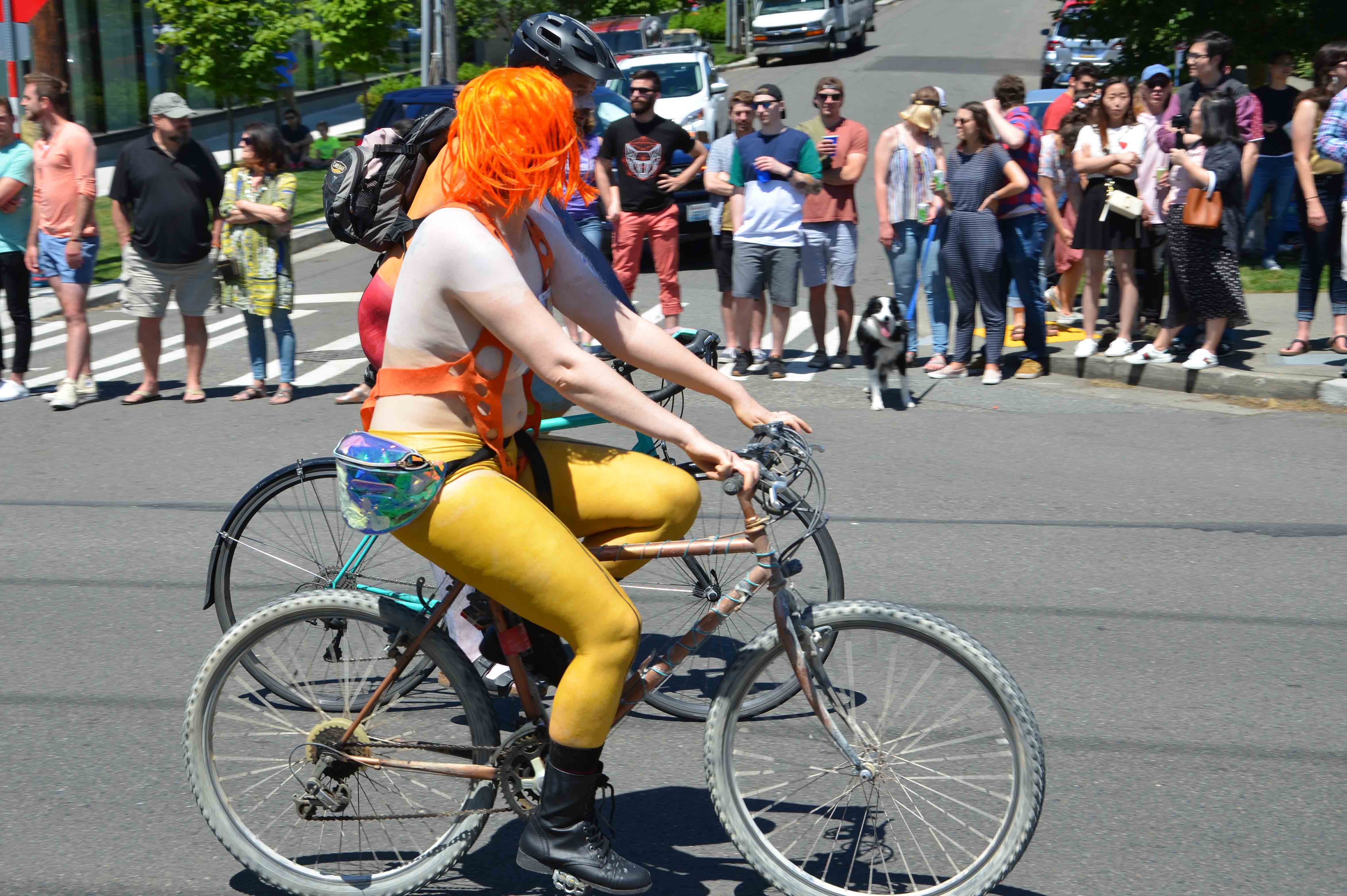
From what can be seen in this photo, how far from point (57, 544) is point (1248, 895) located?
17.5 ft

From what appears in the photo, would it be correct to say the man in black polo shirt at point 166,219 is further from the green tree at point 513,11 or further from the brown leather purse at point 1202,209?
the green tree at point 513,11

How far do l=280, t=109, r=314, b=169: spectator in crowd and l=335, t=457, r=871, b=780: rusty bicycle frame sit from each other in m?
22.4

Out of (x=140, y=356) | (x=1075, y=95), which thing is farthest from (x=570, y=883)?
(x=1075, y=95)

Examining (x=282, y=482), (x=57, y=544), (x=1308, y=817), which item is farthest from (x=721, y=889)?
(x=57, y=544)

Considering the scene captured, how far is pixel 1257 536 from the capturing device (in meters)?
6.36

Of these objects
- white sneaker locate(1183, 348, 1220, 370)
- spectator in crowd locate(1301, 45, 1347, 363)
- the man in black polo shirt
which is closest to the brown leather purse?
spectator in crowd locate(1301, 45, 1347, 363)

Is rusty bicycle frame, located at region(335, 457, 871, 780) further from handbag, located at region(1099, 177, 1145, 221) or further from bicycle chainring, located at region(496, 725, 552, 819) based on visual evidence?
handbag, located at region(1099, 177, 1145, 221)

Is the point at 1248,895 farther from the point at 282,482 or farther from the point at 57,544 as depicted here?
the point at 57,544

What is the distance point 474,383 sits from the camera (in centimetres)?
317

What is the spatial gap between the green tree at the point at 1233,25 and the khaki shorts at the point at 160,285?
1014 centimetres

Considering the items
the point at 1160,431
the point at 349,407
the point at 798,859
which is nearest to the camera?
the point at 798,859

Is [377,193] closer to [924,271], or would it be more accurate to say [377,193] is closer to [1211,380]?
[924,271]

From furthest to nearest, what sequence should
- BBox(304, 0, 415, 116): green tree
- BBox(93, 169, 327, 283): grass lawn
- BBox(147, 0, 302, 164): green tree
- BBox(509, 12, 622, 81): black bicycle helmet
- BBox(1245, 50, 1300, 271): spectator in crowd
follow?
BBox(304, 0, 415, 116): green tree
BBox(147, 0, 302, 164): green tree
BBox(93, 169, 327, 283): grass lawn
BBox(1245, 50, 1300, 271): spectator in crowd
BBox(509, 12, 622, 81): black bicycle helmet

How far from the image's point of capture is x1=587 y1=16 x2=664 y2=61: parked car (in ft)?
107
